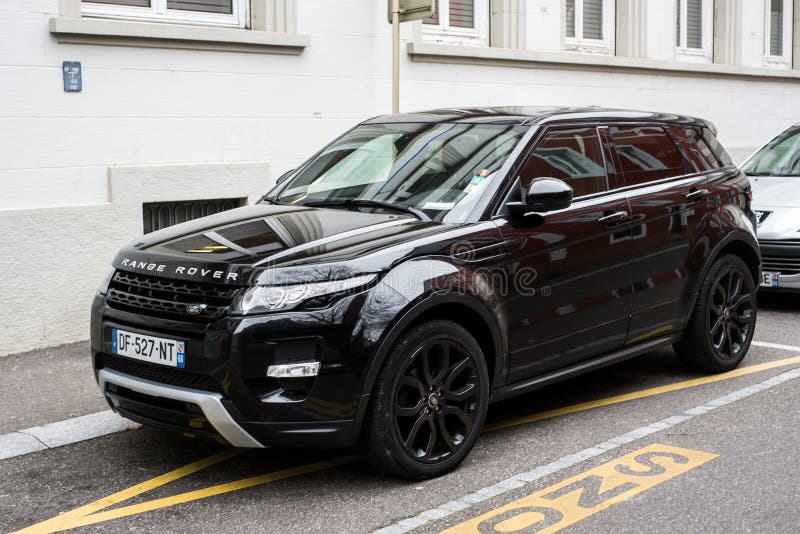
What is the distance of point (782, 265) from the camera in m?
8.98

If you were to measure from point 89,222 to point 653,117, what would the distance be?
14.7ft

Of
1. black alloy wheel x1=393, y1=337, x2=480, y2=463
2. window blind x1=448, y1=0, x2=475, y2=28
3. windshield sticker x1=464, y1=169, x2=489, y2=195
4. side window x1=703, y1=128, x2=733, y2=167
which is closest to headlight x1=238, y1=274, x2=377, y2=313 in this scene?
black alloy wheel x1=393, y1=337, x2=480, y2=463

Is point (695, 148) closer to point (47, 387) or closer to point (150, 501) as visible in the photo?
point (150, 501)

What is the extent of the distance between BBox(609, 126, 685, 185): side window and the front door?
21 centimetres

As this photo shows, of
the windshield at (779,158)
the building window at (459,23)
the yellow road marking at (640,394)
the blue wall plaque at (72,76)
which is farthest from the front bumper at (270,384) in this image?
the building window at (459,23)

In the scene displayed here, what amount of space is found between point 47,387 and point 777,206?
6504 millimetres

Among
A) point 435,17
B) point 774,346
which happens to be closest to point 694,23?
point 435,17

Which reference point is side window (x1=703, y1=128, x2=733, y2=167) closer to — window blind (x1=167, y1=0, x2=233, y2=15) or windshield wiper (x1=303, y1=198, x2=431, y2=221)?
windshield wiper (x1=303, y1=198, x2=431, y2=221)

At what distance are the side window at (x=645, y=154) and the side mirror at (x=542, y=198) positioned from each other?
97cm

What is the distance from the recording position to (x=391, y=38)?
10.7m

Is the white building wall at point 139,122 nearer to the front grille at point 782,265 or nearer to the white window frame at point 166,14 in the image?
the white window frame at point 166,14

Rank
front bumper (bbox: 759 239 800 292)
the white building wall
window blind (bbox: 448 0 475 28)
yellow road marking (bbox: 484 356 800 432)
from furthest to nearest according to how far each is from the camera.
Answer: window blind (bbox: 448 0 475 28)
front bumper (bbox: 759 239 800 292)
the white building wall
yellow road marking (bbox: 484 356 800 432)

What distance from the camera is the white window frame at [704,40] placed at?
15.5m

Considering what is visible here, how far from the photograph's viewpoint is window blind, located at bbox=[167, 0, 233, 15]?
930 centimetres
